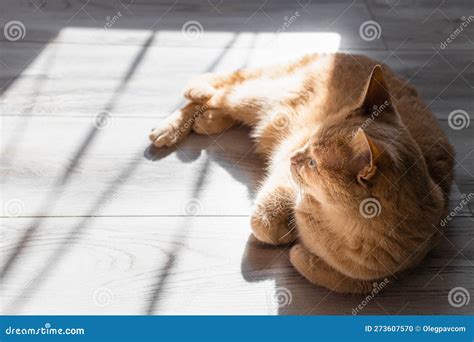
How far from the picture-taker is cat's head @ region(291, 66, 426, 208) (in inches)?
61.8

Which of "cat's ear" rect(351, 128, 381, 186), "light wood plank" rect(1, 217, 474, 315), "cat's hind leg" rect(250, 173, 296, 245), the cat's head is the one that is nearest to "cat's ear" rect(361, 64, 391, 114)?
the cat's head

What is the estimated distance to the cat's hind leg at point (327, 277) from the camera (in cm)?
193

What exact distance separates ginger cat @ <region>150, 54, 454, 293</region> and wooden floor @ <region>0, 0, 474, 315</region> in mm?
100

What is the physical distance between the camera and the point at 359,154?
1597 mm

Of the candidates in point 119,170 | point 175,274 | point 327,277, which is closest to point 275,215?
point 327,277

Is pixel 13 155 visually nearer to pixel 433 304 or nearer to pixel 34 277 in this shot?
pixel 34 277

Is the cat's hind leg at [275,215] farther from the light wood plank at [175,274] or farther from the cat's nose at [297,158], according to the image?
the cat's nose at [297,158]

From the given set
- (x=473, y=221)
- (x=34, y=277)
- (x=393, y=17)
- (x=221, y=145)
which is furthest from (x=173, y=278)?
(x=393, y=17)

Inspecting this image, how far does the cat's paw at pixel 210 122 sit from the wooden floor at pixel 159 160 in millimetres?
36

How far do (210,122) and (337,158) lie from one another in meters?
0.86

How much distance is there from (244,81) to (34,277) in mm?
1123

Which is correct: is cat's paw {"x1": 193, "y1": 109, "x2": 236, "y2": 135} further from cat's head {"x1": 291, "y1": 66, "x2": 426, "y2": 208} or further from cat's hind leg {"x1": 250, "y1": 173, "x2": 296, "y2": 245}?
cat's head {"x1": 291, "y1": 66, "x2": 426, "y2": 208}

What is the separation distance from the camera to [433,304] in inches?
77.9

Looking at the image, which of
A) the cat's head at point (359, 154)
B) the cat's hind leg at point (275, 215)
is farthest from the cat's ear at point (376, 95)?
the cat's hind leg at point (275, 215)
